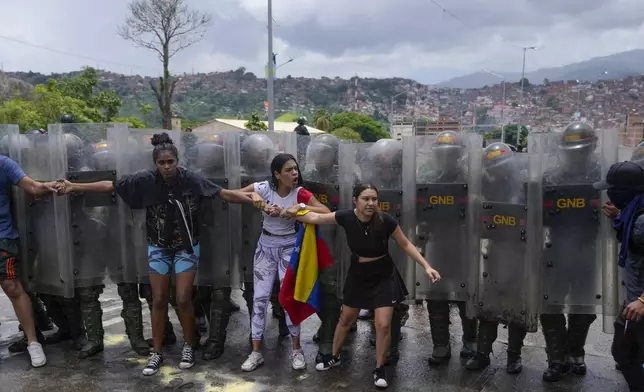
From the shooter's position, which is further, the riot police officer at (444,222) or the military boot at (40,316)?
the military boot at (40,316)

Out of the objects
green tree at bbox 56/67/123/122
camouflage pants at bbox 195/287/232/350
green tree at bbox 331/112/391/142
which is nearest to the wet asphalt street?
camouflage pants at bbox 195/287/232/350

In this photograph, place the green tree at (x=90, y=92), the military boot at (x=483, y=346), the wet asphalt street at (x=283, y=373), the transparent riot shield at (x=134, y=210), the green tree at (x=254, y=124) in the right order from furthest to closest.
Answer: the green tree at (x=254, y=124)
the green tree at (x=90, y=92)
the transparent riot shield at (x=134, y=210)
the military boot at (x=483, y=346)
the wet asphalt street at (x=283, y=373)

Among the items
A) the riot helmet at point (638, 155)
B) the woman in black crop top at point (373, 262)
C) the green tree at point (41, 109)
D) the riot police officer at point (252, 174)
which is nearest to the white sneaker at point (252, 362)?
the riot police officer at point (252, 174)

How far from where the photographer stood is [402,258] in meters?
4.41

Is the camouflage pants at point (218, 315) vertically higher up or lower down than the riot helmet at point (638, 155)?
lower down

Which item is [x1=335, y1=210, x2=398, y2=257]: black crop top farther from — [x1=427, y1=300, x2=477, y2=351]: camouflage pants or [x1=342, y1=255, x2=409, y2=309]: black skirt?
[x1=427, y1=300, x2=477, y2=351]: camouflage pants

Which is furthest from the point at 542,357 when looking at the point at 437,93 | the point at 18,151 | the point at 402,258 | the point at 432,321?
the point at 437,93

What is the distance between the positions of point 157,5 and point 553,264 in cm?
2495

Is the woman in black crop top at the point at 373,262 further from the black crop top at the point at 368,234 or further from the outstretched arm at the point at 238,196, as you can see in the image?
the outstretched arm at the point at 238,196

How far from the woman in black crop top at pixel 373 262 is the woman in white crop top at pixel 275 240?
1.05 ft

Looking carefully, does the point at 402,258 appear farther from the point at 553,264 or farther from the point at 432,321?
the point at 553,264

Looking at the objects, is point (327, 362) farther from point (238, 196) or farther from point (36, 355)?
point (36, 355)

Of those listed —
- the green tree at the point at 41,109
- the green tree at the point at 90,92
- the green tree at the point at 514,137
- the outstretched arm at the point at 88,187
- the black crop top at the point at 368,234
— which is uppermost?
the green tree at the point at 90,92

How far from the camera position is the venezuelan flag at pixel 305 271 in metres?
4.26
